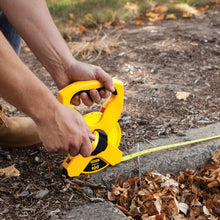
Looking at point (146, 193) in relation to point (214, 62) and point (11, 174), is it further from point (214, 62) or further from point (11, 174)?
point (214, 62)

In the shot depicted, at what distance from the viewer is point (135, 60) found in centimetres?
353

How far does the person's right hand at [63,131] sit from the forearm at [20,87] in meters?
0.05

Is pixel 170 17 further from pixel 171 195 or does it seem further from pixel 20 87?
pixel 20 87

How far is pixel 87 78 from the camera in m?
1.77

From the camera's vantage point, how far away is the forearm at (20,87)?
3.61 feet

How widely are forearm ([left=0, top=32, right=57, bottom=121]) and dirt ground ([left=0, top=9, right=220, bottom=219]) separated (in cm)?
73

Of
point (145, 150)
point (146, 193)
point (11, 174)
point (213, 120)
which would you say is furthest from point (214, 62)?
point (11, 174)

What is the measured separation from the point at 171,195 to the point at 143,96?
121 cm

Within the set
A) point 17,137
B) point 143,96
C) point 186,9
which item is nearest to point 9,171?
point 17,137

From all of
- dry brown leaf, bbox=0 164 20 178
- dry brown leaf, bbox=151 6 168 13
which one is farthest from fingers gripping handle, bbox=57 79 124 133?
dry brown leaf, bbox=151 6 168 13

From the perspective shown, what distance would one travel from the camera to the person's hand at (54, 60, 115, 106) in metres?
1.68

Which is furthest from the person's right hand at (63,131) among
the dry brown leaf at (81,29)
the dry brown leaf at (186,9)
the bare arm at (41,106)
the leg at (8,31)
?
the dry brown leaf at (186,9)

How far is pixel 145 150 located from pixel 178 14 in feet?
12.9

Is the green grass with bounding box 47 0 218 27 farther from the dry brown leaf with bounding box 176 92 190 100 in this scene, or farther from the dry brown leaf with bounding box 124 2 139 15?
the dry brown leaf with bounding box 176 92 190 100
